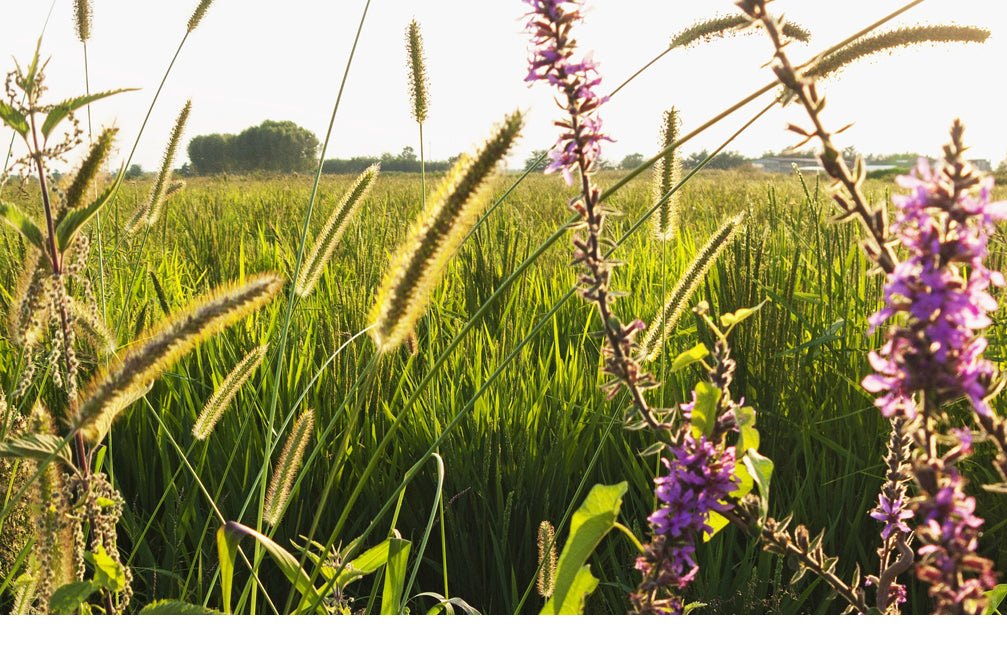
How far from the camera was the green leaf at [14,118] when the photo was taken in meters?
0.77

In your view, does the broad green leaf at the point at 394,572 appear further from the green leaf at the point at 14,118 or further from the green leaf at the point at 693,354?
the green leaf at the point at 14,118

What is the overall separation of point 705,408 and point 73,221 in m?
0.63

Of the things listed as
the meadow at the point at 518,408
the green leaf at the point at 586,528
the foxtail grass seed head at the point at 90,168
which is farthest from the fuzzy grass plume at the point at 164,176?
the green leaf at the point at 586,528

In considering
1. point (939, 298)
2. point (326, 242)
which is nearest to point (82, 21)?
point (326, 242)

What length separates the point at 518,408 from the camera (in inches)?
63.5

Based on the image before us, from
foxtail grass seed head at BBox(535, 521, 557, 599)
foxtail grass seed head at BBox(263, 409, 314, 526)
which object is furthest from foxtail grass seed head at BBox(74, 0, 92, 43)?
foxtail grass seed head at BBox(535, 521, 557, 599)

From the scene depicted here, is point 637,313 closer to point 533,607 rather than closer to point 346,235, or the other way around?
point 533,607

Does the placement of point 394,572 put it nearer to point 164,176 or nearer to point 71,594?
point 71,594

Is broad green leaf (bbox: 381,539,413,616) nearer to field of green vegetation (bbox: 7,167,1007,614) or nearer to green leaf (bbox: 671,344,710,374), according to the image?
field of green vegetation (bbox: 7,167,1007,614)

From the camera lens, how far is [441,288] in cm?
230

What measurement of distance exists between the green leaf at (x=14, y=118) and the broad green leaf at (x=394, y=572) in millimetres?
600

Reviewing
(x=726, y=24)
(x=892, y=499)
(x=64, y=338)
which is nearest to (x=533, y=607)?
(x=892, y=499)
